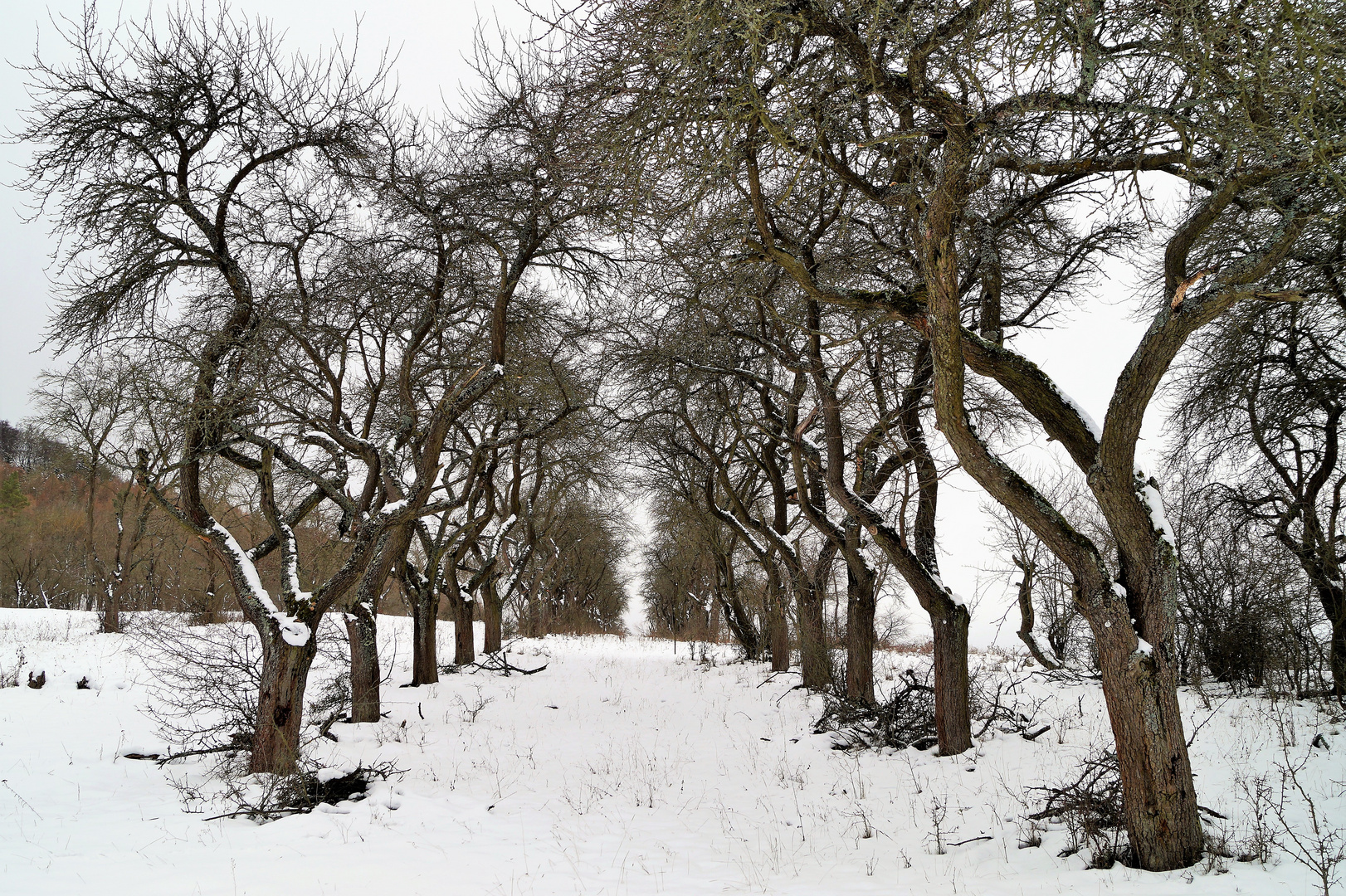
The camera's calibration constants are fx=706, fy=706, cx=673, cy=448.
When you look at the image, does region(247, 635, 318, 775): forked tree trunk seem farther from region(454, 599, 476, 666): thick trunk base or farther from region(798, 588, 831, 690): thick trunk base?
region(454, 599, 476, 666): thick trunk base

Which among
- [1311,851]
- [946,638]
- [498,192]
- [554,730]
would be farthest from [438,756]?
[1311,851]

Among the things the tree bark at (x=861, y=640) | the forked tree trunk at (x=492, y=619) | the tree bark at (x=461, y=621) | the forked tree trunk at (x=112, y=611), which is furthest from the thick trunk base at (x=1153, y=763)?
the forked tree trunk at (x=112, y=611)

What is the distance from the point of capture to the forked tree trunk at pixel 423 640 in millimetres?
13586

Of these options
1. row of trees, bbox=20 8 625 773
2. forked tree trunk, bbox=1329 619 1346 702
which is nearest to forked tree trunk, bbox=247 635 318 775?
row of trees, bbox=20 8 625 773

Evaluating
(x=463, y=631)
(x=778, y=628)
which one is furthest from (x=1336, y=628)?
(x=463, y=631)

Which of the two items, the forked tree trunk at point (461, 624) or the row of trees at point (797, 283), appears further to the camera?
the forked tree trunk at point (461, 624)

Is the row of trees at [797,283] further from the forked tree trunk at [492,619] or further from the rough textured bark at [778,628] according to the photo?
the forked tree trunk at [492,619]

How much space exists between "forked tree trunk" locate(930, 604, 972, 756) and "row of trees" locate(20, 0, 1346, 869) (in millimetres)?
35

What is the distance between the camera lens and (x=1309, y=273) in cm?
850

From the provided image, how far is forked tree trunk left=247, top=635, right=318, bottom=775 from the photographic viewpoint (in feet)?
23.1

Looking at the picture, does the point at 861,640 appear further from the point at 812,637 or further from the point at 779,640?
the point at 779,640

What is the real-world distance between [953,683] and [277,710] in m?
7.06

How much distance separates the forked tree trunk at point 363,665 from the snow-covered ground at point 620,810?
0.42 metres

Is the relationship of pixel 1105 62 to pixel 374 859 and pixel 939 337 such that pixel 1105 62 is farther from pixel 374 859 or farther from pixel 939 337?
pixel 374 859
